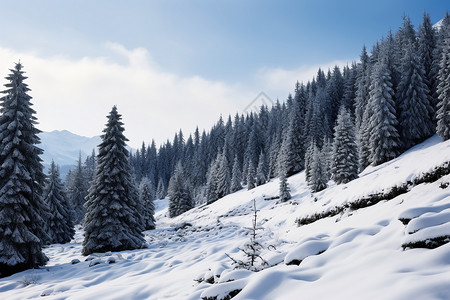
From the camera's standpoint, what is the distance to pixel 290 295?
14.9 ft

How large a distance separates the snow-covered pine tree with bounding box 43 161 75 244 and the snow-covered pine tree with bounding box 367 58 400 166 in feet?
129

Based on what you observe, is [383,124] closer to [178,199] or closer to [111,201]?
[111,201]

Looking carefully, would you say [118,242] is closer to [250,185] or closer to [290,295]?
[290,295]

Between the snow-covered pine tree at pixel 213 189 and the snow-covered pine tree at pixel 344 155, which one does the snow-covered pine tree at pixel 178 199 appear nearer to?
the snow-covered pine tree at pixel 213 189

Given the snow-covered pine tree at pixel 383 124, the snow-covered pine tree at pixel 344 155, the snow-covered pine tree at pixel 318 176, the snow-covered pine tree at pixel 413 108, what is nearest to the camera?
the snow-covered pine tree at pixel 344 155

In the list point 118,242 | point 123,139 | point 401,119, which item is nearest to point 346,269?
point 118,242

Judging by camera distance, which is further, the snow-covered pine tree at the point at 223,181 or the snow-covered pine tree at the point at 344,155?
the snow-covered pine tree at the point at 223,181

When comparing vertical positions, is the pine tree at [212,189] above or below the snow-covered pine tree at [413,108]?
below

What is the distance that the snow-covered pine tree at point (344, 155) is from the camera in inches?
1307

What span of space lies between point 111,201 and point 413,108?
37.8 meters

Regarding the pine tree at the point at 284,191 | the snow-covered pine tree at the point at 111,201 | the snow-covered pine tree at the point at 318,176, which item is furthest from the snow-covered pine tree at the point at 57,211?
the snow-covered pine tree at the point at 318,176

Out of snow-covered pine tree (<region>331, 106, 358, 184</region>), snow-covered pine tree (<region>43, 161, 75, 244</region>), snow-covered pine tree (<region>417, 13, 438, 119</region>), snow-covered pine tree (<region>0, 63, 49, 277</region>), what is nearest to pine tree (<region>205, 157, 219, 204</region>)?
snow-covered pine tree (<region>43, 161, 75, 244</region>)

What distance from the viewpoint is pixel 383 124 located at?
Answer: 34.6 meters

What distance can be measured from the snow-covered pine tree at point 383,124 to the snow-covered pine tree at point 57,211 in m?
39.4
